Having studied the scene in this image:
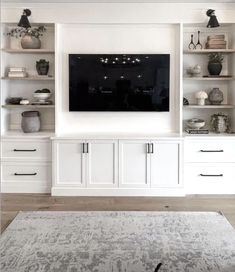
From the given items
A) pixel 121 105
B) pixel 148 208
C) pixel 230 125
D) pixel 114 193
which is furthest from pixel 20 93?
pixel 230 125

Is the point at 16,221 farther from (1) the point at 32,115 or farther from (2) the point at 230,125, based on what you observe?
(2) the point at 230,125

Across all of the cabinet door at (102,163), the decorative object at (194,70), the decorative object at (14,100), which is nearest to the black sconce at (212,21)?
the decorative object at (194,70)

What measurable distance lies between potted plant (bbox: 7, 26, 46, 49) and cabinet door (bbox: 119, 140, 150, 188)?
1.73 m

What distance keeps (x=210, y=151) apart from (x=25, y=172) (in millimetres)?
2360

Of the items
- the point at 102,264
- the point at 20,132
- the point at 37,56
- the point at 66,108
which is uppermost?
the point at 37,56

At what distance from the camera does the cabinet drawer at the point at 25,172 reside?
501cm

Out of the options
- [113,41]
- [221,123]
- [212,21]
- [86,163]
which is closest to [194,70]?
[212,21]

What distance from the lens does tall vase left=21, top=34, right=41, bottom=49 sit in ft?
16.7

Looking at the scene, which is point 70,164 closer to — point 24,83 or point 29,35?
point 24,83

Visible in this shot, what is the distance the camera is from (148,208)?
14.5 ft

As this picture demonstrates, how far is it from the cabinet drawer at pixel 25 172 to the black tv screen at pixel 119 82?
90 centimetres

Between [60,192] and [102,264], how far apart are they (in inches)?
83.9

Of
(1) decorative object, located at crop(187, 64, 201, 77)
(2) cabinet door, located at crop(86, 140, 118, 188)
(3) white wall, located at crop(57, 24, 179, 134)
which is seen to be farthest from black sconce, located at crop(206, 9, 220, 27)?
(2) cabinet door, located at crop(86, 140, 118, 188)

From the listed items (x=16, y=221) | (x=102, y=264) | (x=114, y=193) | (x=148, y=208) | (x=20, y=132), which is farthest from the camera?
(x=20, y=132)
